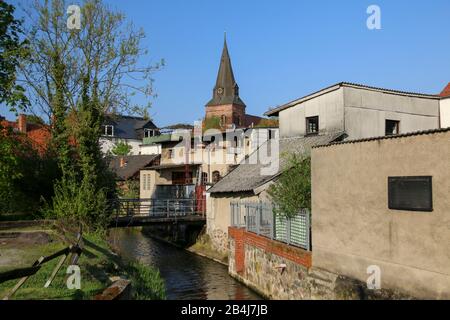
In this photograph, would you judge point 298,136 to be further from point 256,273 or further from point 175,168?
point 175,168

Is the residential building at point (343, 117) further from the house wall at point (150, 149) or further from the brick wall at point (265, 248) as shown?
the house wall at point (150, 149)

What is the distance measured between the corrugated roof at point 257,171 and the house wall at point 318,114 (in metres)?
0.39

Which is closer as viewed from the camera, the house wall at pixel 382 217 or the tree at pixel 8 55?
the house wall at pixel 382 217

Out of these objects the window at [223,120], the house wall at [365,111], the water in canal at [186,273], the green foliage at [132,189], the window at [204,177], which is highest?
the window at [223,120]

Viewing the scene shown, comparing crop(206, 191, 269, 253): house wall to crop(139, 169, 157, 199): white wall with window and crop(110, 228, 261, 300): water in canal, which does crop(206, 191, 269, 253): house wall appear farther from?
crop(139, 169, 157, 199): white wall with window

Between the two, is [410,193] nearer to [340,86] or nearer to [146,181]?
[340,86]

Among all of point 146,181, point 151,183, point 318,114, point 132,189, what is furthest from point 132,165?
point 318,114

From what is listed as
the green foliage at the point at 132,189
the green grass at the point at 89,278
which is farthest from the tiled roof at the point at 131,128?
the green grass at the point at 89,278

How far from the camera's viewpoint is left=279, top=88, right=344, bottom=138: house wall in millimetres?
18344

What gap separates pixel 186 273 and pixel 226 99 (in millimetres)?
65271

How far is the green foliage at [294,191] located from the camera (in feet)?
44.0

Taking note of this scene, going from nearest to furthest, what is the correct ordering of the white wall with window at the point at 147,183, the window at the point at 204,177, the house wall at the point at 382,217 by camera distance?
the house wall at the point at 382,217
the window at the point at 204,177
the white wall with window at the point at 147,183

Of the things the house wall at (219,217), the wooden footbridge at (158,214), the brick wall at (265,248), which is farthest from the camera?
the house wall at (219,217)
